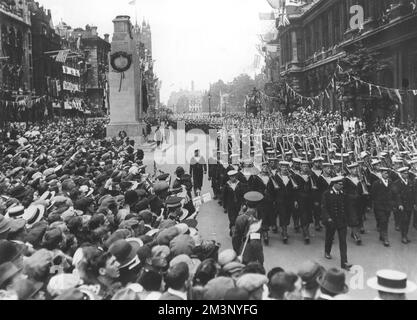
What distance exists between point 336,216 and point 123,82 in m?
21.1

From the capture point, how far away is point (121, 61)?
1069 inches

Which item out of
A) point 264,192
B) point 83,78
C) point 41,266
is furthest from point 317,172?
point 83,78

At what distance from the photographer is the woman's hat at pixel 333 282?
4.33 meters

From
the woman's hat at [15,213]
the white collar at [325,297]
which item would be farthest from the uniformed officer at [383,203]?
the woman's hat at [15,213]

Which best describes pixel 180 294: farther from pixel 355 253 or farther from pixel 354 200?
pixel 354 200

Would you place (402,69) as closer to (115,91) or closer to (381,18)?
(381,18)

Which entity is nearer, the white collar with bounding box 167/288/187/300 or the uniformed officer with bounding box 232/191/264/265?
the white collar with bounding box 167/288/187/300

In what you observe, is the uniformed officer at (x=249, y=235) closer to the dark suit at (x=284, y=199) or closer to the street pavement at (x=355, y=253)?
the street pavement at (x=355, y=253)

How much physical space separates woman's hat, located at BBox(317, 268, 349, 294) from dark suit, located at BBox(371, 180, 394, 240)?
18.6 ft

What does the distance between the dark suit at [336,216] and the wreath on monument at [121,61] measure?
20.6 metres

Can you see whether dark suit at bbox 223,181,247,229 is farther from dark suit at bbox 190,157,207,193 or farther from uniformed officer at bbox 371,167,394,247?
dark suit at bbox 190,157,207,193

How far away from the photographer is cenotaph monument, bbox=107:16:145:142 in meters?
27.1

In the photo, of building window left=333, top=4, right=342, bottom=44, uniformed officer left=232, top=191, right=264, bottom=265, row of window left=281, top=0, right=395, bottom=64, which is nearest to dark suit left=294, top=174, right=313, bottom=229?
uniformed officer left=232, top=191, right=264, bottom=265

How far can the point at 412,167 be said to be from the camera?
9.80m
